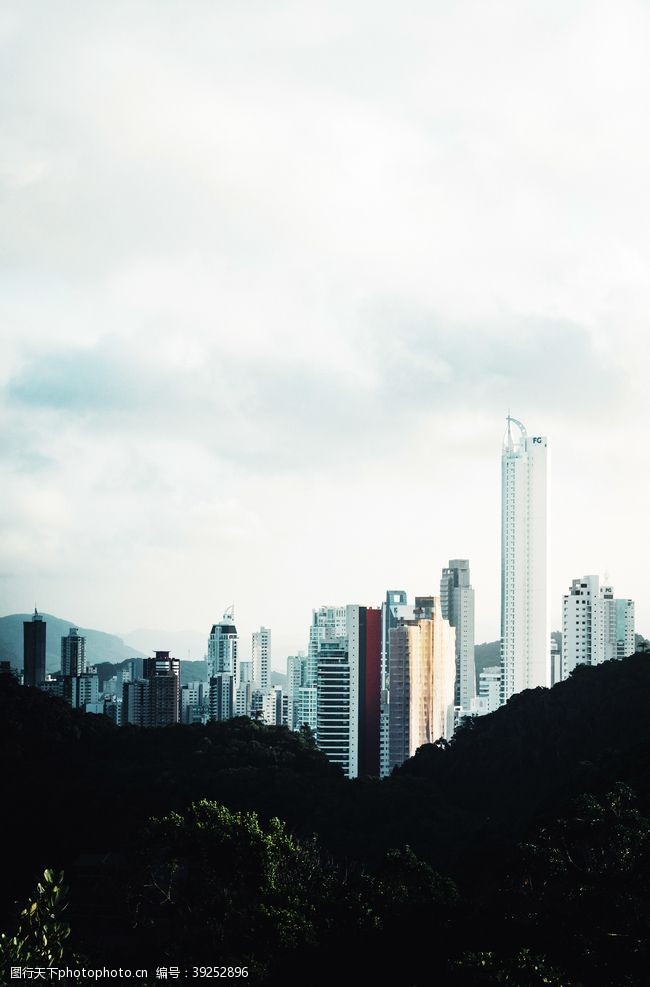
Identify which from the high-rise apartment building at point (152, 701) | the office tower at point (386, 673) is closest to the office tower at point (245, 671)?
the high-rise apartment building at point (152, 701)

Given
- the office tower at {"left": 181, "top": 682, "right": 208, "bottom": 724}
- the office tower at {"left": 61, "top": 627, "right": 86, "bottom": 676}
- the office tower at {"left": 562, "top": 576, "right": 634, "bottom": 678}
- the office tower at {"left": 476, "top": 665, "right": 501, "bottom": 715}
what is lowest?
the office tower at {"left": 181, "top": 682, "right": 208, "bottom": 724}

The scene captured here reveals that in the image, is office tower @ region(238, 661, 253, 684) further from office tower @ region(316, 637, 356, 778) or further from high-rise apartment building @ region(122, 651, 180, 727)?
office tower @ region(316, 637, 356, 778)

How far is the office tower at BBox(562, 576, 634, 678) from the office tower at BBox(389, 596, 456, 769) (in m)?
7.69

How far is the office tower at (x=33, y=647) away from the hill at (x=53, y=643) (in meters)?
0.48

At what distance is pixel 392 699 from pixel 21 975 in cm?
4696

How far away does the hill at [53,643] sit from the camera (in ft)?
236

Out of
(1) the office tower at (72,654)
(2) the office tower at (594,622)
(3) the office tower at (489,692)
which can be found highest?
(2) the office tower at (594,622)

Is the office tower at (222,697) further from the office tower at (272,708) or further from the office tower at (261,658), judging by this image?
the office tower at (261,658)

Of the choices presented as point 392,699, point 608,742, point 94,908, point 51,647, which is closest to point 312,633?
point 392,699

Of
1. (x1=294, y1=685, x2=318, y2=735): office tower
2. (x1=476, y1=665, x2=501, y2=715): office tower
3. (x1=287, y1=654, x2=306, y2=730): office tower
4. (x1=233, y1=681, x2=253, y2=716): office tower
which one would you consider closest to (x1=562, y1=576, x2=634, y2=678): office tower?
(x1=476, y1=665, x2=501, y2=715): office tower

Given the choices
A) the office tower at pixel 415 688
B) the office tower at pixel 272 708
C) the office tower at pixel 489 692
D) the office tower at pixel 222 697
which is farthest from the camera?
the office tower at pixel 222 697

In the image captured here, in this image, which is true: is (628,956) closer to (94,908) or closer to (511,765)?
(94,908)

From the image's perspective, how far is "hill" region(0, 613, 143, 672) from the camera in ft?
236

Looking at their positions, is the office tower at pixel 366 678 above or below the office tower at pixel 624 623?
below
